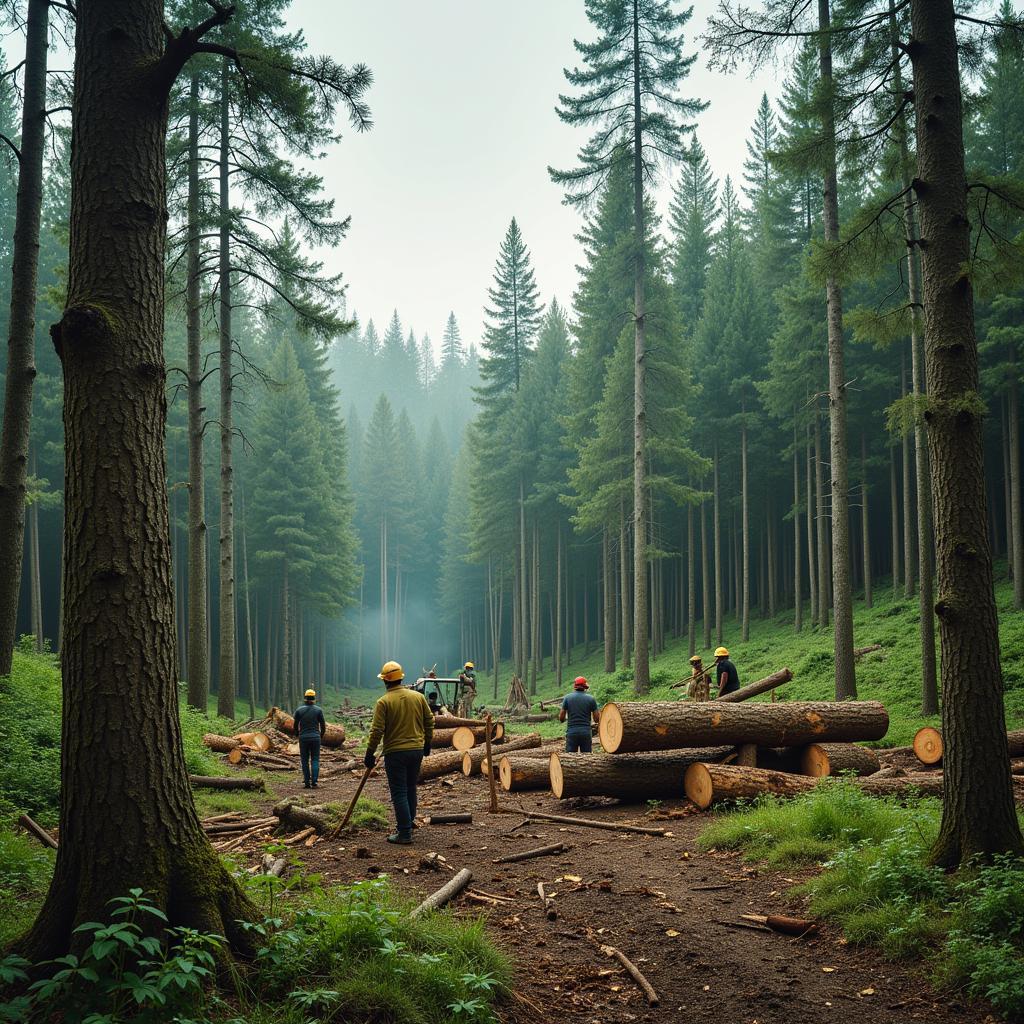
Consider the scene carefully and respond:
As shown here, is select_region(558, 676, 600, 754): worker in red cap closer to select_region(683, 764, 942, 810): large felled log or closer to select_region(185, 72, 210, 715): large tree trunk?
select_region(683, 764, 942, 810): large felled log

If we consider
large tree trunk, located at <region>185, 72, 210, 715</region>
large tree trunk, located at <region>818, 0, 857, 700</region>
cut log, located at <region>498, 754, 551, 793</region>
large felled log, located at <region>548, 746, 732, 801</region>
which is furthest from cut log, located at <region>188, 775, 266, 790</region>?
large tree trunk, located at <region>818, 0, 857, 700</region>

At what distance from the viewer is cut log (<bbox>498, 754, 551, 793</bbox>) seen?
40.4 ft

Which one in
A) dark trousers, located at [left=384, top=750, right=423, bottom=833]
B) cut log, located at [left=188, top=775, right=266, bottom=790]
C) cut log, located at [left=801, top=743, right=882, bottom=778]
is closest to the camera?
dark trousers, located at [left=384, top=750, right=423, bottom=833]

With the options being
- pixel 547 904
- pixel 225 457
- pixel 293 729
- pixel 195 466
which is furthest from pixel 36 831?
pixel 293 729

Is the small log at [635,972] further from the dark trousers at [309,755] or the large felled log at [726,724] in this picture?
the dark trousers at [309,755]

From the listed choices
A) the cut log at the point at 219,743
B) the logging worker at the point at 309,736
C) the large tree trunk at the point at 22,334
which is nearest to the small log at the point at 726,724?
the logging worker at the point at 309,736

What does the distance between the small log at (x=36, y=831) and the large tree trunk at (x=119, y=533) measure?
3.36 m

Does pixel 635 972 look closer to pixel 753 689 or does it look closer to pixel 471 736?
pixel 753 689

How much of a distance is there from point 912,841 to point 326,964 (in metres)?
5.08

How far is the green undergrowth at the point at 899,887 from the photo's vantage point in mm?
4457

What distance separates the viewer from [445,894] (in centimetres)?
607

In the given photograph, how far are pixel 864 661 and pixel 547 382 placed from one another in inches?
1078

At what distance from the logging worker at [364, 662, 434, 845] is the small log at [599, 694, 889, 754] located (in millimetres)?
2968

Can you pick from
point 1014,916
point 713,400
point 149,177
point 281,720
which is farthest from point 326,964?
point 713,400
